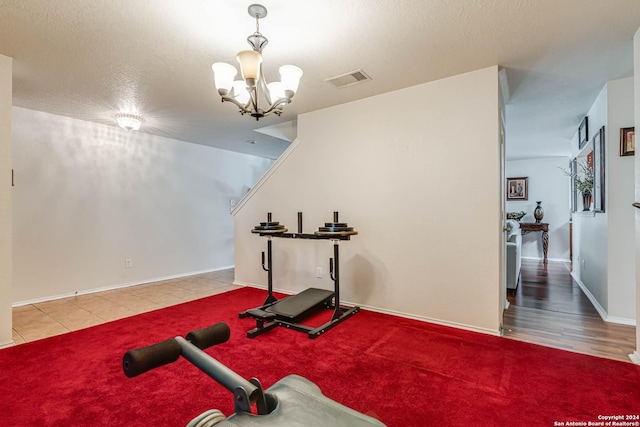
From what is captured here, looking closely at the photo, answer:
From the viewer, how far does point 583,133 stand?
14.2 ft

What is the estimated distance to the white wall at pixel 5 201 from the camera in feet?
8.27

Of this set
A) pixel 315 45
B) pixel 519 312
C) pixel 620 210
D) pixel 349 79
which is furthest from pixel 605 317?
pixel 315 45

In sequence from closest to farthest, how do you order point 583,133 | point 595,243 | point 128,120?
point 595,243 < point 128,120 < point 583,133

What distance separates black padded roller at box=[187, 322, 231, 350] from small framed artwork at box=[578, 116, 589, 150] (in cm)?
516

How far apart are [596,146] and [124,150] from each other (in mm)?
6386

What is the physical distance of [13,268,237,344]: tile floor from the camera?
3.03m

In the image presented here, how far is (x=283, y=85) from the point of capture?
7.45 ft

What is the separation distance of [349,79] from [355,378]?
2611 millimetres

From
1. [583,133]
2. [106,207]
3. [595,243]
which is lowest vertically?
[595,243]

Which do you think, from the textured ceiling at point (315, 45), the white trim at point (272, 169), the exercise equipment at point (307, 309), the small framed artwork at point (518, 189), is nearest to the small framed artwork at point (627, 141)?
the textured ceiling at point (315, 45)

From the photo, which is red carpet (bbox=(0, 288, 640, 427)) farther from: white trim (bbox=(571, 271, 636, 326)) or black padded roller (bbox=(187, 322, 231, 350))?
white trim (bbox=(571, 271, 636, 326))

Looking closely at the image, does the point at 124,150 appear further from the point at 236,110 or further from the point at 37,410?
the point at 37,410

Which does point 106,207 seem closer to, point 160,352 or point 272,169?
point 272,169

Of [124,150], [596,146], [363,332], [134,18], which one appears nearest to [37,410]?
[363,332]
